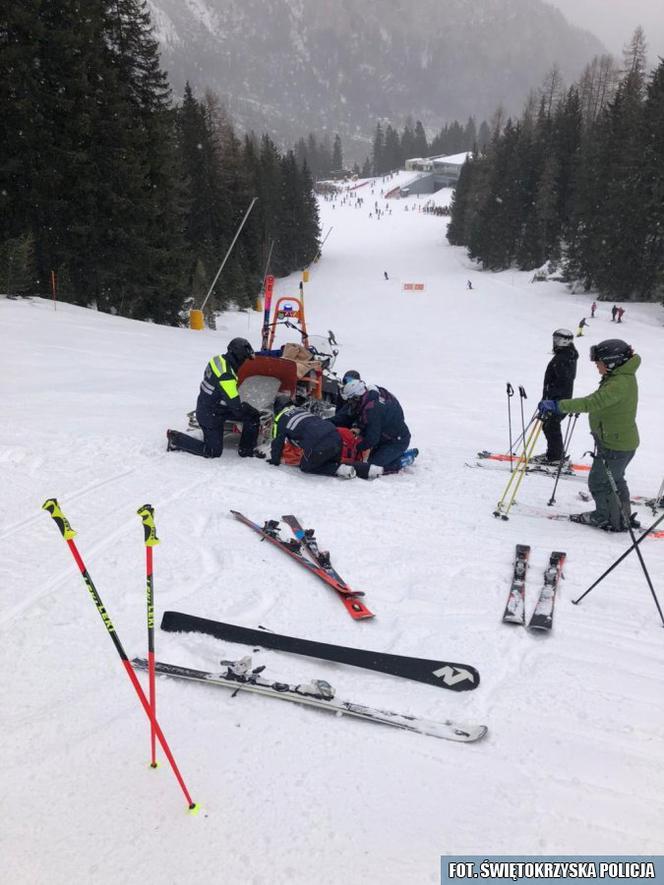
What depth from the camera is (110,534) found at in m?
4.81

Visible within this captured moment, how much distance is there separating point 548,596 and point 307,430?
3.42 meters

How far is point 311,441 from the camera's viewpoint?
6539mm

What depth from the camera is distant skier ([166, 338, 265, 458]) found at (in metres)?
6.62

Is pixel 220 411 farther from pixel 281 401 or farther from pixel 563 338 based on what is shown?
pixel 563 338

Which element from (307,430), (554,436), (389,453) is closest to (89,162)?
(307,430)

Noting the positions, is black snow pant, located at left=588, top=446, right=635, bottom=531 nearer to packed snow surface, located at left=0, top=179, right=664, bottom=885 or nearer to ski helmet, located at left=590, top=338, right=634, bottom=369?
packed snow surface, located at left=0, top=179, right=664, bottom=885

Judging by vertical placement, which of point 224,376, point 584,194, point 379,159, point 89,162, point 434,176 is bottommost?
point 224,376

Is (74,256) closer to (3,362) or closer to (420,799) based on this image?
(3,362)

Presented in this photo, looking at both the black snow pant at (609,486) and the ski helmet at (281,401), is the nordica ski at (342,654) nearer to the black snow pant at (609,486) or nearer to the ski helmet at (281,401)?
the black snow pant at (609,486)

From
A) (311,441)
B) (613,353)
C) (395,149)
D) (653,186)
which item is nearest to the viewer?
(613,353)

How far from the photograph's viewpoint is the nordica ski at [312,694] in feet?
9.52

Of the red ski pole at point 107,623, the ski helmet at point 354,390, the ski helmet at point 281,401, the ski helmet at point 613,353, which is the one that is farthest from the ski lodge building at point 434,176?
the red ski pole at point 107,623

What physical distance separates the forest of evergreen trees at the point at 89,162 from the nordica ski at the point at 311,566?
1238 centimetres

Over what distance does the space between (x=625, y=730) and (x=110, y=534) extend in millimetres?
4112
